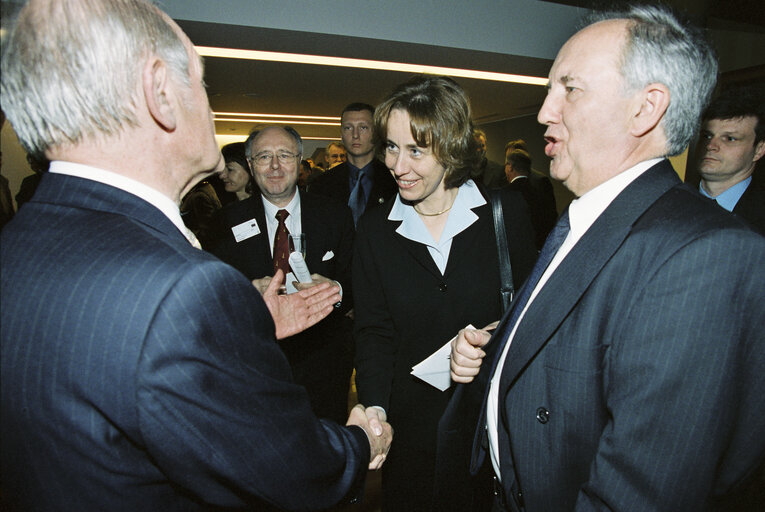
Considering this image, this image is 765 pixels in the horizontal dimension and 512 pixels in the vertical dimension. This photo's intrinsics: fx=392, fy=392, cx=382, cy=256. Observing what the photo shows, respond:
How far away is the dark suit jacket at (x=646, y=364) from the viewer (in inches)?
28.7

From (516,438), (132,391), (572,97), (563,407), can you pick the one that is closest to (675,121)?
(572,97)

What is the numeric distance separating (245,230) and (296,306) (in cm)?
109

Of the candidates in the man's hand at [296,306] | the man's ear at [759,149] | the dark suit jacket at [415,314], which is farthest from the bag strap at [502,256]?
the man's ear at [759,149]

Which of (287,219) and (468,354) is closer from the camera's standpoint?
(468,354)

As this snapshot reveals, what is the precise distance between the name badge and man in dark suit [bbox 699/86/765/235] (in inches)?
120

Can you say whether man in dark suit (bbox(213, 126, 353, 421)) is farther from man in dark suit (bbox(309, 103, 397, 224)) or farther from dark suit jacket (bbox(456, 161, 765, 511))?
dark suit jacket (bbox(456, 161, 765, 511))

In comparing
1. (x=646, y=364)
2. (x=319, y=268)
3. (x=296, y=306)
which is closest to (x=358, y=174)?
(x=319, y=268)

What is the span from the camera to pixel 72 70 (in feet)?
2.26

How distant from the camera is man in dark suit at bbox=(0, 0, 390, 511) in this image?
62cm

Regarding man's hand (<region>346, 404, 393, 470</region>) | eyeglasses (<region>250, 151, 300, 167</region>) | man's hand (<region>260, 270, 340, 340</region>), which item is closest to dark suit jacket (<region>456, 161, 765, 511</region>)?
man's hand (<region>346, 404, 393, 470</region>)

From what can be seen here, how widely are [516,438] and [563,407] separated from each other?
0.16 m

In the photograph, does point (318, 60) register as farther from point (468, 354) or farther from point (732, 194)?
point (468, 354)

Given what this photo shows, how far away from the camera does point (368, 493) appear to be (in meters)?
2.70

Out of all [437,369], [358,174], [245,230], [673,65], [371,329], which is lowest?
[437,369]
